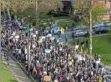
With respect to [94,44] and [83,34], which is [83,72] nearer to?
[94,44]

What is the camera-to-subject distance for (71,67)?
27906 mm

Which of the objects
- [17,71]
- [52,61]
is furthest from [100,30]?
[52,61]

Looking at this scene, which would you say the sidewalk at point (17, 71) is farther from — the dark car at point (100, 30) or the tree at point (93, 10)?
the dark car at point (100, 30)

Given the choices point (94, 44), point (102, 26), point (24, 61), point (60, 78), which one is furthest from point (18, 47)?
point (102, 26)

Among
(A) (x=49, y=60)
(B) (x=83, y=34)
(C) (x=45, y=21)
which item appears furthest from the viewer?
(C) (x=45, y=21)

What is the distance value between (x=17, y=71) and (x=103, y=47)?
16.2m

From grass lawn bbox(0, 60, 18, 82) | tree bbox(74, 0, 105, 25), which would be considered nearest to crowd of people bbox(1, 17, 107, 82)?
grass lawn bbox(0, 60, 18, 82)

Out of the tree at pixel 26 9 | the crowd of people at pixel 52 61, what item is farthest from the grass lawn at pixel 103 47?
the tree at pixel 26 9

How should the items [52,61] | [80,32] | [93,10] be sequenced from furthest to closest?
[93,10]
[80,32]
[52,61]

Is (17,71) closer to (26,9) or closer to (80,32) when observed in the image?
(80,32)

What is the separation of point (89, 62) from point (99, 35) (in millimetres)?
23056

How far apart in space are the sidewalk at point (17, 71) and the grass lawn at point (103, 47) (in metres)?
9.47

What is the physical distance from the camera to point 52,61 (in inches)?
1142

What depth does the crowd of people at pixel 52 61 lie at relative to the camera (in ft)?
86.9
